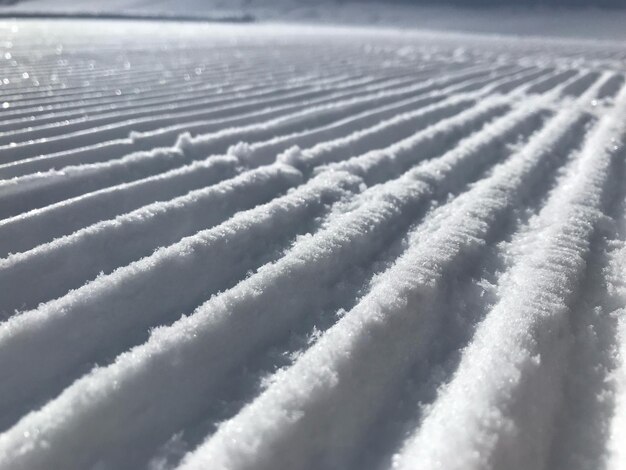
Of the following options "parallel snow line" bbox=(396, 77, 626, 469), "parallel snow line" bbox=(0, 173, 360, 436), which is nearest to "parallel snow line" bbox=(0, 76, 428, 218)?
"parallel snow line" bbox=(0, 173, 360, 436)

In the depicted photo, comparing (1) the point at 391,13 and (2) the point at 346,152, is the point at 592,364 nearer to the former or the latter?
(2) the point at 346,152

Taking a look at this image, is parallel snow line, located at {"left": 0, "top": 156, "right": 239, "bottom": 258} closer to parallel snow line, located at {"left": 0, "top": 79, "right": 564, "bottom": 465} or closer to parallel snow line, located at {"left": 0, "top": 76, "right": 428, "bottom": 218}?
parallel snow line, located at {"left": 0, "top": 76, "right": 428, "bottom": 218}

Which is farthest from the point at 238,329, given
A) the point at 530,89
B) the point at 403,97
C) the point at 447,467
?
the point at 530,89

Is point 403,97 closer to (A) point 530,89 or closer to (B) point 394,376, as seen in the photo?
(A) point 530,89

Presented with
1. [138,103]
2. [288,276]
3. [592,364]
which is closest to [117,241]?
[288,276]

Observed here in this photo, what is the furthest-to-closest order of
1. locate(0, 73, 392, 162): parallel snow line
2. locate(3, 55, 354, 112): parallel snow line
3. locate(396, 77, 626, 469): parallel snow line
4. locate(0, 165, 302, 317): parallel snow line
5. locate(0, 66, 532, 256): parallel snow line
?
locate(3, 55, 354, 112): parallel snow line < locate(0, 73, 392, 162): parallel snow line < locate(0, 66, 532, 256): parallel snow line < locate(0, 165, 302, 317): parallel snow line < locate(396, 77, 626, 469): parallel snow line

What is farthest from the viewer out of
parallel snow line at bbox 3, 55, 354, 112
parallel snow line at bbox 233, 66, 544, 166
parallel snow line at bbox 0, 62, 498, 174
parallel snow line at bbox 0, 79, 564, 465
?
parallel snow line at bbox 3, 55, 354, 112
